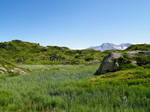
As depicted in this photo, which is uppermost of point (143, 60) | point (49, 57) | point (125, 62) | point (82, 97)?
point (143, 60)

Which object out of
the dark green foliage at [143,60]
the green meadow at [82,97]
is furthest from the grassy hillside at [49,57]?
the green meadow at [82,97]

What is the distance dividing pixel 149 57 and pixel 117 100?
13533 millimetres

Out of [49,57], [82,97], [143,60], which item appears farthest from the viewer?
[49,57]

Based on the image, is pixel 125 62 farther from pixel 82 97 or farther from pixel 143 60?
pixel 82 97

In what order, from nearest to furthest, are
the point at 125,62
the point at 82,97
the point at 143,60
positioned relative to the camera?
the point at 82,97 → the point at 143,60 → the point at 125,62

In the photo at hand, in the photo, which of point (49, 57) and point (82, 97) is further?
point (49, 57)

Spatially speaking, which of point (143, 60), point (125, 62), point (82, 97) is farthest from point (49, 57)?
point (82, 97)

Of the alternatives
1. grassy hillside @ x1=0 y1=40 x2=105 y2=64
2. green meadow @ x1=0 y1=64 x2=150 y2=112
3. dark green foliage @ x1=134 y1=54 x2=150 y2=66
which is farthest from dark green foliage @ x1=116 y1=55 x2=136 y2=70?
grassy hillside @ x1=0 y1=40 x2=105 y2=64

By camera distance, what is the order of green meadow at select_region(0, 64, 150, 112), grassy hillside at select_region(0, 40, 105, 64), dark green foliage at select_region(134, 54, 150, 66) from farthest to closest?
1. grassy hillside at select_region(0, 40, 105, 64)
2. dark green foliage at select_region(134, 54, 150, 66)
3. green meadow at select_region(0, 64, 150, 112)

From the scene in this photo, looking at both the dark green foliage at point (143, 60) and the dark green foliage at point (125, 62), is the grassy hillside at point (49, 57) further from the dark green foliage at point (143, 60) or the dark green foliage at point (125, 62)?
the dark green foliage at point (143, 60)

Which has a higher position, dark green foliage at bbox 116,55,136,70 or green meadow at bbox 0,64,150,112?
dark green foliage at bbox 116,55,136,70

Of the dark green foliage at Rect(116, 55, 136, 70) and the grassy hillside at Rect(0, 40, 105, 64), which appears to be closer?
the dark green foliage at Rect(116, 55, 136, 70)

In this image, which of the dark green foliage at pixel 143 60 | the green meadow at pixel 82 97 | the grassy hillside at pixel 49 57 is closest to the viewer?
the green meadow at pixel 82 97

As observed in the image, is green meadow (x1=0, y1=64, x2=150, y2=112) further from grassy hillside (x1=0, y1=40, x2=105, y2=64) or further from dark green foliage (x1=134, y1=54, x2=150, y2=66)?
grassy hillside (x1=0, y1=40, x2=105, y2=64)
